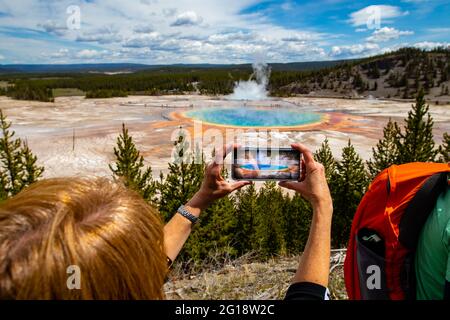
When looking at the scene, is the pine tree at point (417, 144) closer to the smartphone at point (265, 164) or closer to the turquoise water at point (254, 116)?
the smartphone at point (265, 164)

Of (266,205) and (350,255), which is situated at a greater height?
(350,255)

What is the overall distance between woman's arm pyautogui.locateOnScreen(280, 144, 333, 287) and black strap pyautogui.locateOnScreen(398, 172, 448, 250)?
388 millimetres

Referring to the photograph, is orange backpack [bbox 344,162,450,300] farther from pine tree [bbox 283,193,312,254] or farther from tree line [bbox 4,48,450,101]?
tree line [bbox 4,48,450,101]

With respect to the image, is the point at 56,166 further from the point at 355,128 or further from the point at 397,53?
the point at 397,53

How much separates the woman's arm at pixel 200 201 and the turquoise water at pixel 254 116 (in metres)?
37.2

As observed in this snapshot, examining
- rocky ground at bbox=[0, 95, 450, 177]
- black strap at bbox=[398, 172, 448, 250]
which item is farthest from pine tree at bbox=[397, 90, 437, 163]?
black strap at bbox=[398, 172, 448, 250]

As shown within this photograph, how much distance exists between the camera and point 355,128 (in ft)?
123

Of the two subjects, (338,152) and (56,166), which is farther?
(338,152)

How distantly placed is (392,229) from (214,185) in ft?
3.41

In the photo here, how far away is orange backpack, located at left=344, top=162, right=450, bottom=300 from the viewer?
1.78m

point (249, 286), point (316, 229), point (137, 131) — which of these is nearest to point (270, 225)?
point (249, 286)
